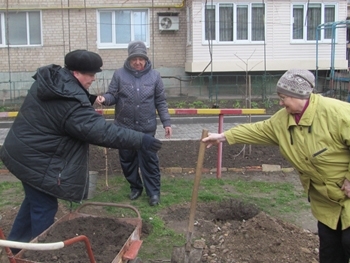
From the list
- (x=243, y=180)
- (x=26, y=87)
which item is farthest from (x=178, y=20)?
(x=243, y=180)

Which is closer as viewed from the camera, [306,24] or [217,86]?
[217,86]

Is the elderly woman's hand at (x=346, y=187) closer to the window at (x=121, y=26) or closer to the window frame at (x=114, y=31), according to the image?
the window frame at (x=114, y=31)

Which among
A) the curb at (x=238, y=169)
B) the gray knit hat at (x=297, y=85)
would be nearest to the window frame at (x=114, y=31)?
the curb at (x=238, y=169)

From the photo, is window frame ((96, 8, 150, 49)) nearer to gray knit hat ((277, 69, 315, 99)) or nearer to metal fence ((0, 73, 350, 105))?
metal fence ((0, 73, 350, 105))

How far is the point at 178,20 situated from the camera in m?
17.0

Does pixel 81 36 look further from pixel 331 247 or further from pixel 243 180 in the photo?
pixel 331 247

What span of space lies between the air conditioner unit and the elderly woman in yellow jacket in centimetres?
1416

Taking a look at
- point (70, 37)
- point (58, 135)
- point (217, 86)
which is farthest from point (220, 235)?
point (70, 37)

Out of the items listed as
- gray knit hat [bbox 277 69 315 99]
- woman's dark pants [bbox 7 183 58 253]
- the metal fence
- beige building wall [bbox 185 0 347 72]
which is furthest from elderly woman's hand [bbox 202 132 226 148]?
beige building wall [bbox 185 0 347 72]

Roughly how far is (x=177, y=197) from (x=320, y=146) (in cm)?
289

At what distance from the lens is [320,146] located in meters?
3.07

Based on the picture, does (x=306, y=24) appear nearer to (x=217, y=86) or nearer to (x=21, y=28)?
→ (x=217, y=86)

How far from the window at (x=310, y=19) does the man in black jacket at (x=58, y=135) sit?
1533cm

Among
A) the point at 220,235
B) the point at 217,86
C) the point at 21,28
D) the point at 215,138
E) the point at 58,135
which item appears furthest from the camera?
the point at 21,28
